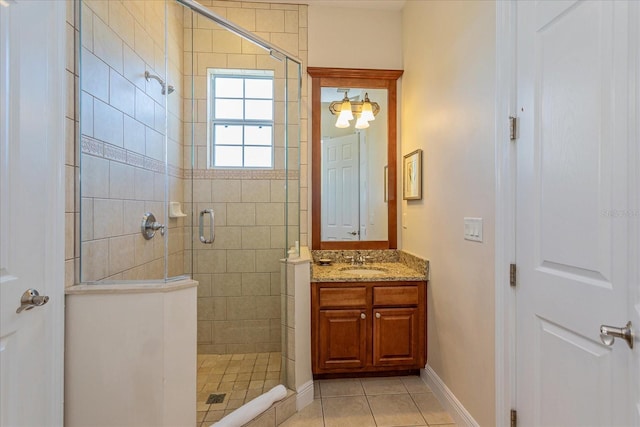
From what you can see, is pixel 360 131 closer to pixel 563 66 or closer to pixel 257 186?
pixel 257 186

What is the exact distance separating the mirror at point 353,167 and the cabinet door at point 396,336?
0.69 m

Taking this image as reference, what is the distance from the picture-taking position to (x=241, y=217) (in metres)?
2.57

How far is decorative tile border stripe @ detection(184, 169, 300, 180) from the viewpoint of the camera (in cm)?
246

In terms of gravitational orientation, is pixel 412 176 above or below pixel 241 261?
above

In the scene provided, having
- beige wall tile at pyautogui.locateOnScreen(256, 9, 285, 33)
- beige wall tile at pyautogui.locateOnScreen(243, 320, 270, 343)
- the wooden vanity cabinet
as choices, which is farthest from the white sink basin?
beige wall tile at pyautogui.locateOnScreen(256, 9, 285, 33)

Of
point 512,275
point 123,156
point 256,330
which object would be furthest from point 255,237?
point 512,275

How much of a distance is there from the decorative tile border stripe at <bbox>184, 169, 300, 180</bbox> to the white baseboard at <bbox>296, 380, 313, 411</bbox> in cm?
152

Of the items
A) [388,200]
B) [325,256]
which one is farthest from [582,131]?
[325,256]

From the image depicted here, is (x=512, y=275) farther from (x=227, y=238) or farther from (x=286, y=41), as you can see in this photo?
(x=286, y=41)

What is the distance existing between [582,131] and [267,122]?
82.1 inches

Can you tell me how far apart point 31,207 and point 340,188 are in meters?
2.08

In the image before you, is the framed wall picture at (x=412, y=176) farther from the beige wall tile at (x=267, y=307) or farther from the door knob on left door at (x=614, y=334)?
the door knob on left door at (x=614, y=334)

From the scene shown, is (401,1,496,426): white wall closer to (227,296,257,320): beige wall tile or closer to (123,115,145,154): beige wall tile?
(227,296,257,320): beige wall tile

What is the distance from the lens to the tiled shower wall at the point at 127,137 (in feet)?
4.77
